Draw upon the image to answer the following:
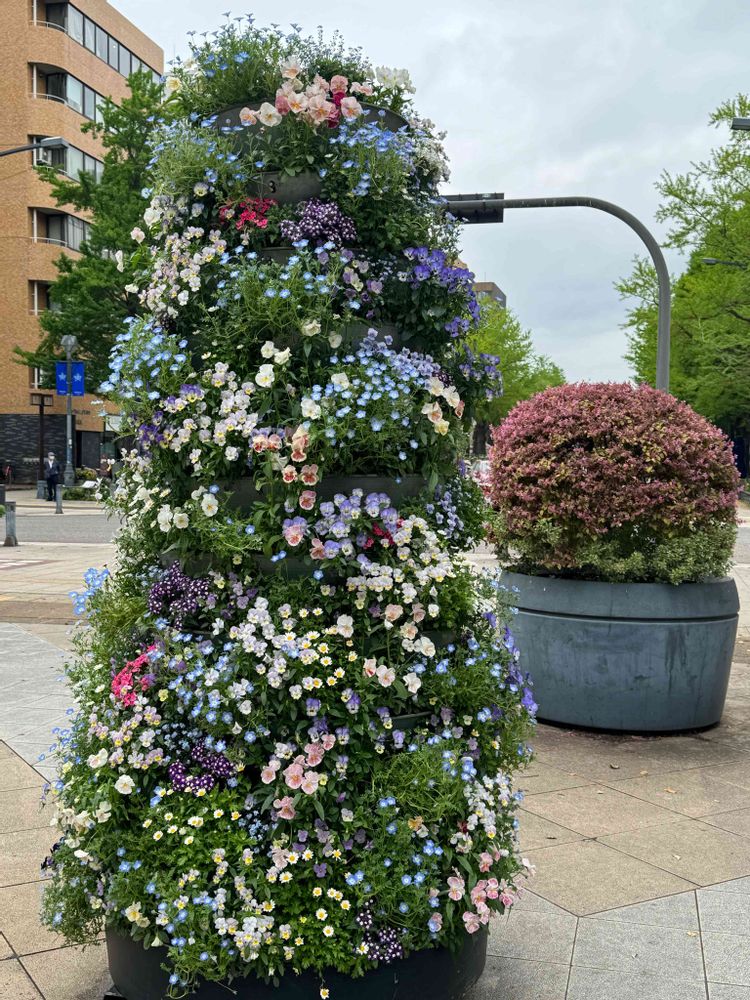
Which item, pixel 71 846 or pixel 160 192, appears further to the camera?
pixel 160 192

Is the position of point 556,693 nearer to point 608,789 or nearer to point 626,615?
point 626,615

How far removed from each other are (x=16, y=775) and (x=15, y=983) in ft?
7.84

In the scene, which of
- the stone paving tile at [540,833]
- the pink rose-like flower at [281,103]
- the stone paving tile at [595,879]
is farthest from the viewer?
the stone paving tile at [540,833]

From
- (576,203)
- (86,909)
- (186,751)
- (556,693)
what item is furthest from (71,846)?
(576,203)

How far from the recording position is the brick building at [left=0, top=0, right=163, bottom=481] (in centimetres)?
4591

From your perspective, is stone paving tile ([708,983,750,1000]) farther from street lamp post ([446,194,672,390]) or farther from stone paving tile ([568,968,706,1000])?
street lamp post ([446,194,672,390])

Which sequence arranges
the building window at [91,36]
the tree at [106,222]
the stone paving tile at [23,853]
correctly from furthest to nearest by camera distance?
1. the building window at [91,36]
2. the tree at [106,222]
3. the stone paving tile at [23,853]

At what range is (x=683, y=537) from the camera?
6281mm

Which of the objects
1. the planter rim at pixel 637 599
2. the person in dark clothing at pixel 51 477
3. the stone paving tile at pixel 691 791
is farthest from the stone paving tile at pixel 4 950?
the person in dark clothing at pixel 51 477

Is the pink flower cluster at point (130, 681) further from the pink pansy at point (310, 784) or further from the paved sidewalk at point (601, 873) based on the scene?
the paved sidewalk at point (601, 873)

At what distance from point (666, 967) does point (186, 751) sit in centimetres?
180

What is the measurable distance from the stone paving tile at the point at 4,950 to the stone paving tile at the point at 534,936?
1.67 m

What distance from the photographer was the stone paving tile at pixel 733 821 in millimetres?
4750

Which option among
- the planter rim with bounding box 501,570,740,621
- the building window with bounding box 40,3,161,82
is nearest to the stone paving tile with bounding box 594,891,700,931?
the planter rim with bounding box 501,570,740,621
